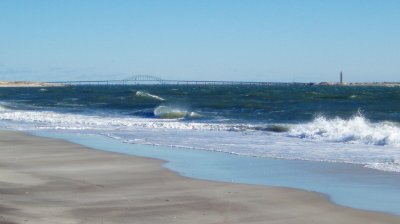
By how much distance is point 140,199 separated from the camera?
38.3ft

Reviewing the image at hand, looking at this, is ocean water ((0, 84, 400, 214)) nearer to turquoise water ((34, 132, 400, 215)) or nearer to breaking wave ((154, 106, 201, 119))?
turquoise water ((34, 132, 400, 215))

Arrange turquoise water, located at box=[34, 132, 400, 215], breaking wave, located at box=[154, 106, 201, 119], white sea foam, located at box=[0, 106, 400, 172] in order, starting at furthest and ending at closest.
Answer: breaking wave, located at box=[154, 106, 201, 119]
white sea foam, located at box=[0, 106, 400, 172]
turquoise water, located at box=[34, 132, 400, 215]

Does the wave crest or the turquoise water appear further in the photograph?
the wave crest

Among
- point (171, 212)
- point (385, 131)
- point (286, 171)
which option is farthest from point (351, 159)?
point (171, 212)

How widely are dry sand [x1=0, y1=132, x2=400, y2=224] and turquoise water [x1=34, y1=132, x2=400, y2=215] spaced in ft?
1.66

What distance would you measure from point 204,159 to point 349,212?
23.6 ft

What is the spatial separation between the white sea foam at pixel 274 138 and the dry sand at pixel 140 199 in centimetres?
418

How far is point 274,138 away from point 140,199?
42.6 feet

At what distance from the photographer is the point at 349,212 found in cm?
1074

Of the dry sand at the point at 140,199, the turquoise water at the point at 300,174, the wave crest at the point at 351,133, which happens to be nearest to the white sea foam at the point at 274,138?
the wave crest at the point at 351,133

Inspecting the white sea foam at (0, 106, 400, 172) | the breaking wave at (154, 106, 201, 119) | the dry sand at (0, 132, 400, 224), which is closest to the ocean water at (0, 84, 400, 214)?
the white sea foam at (0, 106, 400, 172)

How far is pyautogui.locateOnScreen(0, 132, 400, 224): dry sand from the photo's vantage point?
33.5ft

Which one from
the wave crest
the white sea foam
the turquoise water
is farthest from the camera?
the wave crest

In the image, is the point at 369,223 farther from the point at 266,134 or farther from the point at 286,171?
the point at 266,134
